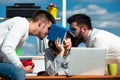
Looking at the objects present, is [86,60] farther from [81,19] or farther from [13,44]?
[81,19]

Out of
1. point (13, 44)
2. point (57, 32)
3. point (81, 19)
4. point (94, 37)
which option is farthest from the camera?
point (81, 19)

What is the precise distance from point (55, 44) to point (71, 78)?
0.59 m

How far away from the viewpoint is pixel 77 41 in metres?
3.61

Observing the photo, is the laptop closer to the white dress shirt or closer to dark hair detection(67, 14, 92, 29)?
the white dress shirt

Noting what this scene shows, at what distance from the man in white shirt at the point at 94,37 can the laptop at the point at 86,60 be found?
58 centimetres

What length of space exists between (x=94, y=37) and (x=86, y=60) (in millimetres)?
673

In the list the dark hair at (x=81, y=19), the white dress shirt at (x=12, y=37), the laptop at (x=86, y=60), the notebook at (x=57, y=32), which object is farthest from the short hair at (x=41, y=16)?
the dark hair at (x=81, y=19)

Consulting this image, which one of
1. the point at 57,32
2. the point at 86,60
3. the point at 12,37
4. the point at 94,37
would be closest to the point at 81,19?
the point at 94,37

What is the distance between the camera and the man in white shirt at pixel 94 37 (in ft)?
11.5

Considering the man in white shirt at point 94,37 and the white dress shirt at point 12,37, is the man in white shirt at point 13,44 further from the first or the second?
the man in white shirt at point 94,37

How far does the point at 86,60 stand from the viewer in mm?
2863

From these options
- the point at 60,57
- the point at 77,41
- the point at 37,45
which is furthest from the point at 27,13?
the point at 60,57

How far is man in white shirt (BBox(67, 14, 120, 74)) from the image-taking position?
3.50 m

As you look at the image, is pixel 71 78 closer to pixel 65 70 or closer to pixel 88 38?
pixel 65 70
